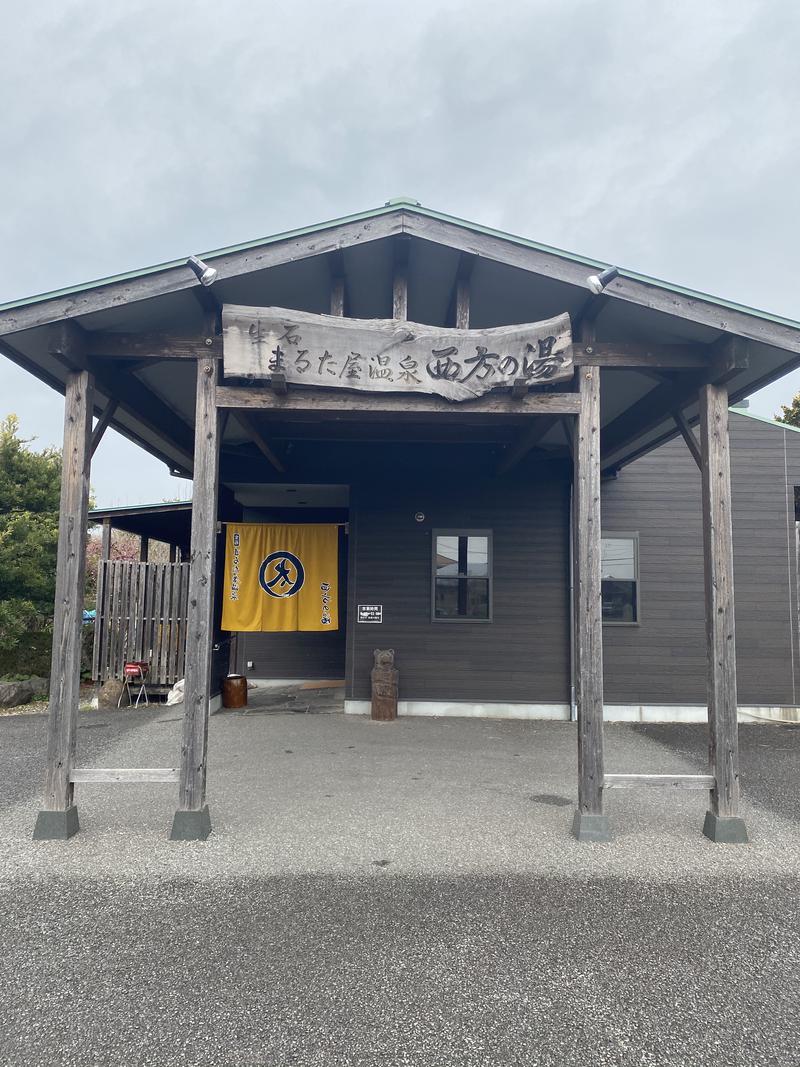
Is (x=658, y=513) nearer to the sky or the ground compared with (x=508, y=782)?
nearer to the sky

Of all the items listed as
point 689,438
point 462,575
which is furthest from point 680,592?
point 689,438

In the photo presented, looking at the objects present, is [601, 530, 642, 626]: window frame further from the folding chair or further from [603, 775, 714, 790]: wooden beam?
the folding chair

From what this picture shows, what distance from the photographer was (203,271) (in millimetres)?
4059

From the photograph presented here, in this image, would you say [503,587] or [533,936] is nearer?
[533,936]

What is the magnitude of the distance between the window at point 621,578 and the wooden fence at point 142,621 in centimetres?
592

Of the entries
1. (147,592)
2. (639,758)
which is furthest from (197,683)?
(147,592)

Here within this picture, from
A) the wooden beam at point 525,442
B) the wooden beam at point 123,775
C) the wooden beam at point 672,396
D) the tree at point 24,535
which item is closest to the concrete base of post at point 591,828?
the wooden beam at point 123,775

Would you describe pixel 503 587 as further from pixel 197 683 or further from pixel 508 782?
pixel 197 683

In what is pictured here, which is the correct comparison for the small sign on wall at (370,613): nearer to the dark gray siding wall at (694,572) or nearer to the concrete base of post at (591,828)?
Answer: the dark gray siding wall at (694,572)

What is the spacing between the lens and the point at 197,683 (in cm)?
418

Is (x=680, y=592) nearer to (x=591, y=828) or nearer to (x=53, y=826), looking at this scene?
(x=591, y=828)

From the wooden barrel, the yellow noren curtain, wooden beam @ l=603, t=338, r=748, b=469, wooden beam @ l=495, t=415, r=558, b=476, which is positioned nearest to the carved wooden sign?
wooden beam @ l=495, t=415, r=558, b=476

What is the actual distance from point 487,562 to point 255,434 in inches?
144

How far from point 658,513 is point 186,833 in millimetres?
7085
